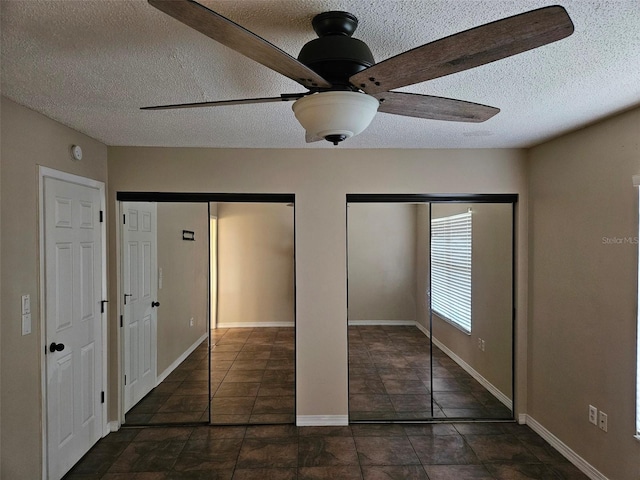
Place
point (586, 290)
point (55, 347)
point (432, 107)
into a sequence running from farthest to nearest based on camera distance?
point (586, 290)
point (55, 347)
point (432, 107)

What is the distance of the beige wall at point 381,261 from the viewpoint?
3.58 m

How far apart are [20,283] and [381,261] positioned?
2.69 meters

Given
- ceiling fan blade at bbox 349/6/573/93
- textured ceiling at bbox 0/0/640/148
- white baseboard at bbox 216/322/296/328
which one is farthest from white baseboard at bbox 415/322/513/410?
ceiling fan blade at bbox 349/6/573/93

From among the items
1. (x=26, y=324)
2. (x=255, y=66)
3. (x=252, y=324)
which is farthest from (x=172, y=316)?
(x=255, y=66)

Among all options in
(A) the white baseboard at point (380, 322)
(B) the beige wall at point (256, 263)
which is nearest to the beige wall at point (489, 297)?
(A) the white baseboard at point (380, 322)

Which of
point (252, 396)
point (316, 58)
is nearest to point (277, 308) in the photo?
point (252, 396)

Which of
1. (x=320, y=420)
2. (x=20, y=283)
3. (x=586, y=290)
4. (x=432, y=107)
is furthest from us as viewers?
(x=320, y=420)

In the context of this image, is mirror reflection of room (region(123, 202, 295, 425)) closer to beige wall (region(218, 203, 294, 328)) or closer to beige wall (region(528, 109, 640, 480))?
beige wall (region(218, 203, 294, 328))

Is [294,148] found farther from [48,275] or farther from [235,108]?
[48,275]

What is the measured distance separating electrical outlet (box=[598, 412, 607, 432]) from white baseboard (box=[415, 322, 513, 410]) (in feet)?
3.33

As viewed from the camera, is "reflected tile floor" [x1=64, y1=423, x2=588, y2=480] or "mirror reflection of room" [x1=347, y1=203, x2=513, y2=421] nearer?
"reflected tile floor" [x1=64, y1=423, x2=588, y2=480]

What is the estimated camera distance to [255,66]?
178 centimetres

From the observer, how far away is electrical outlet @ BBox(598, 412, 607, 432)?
2.57 metres

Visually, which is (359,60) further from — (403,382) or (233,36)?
(403,382)
